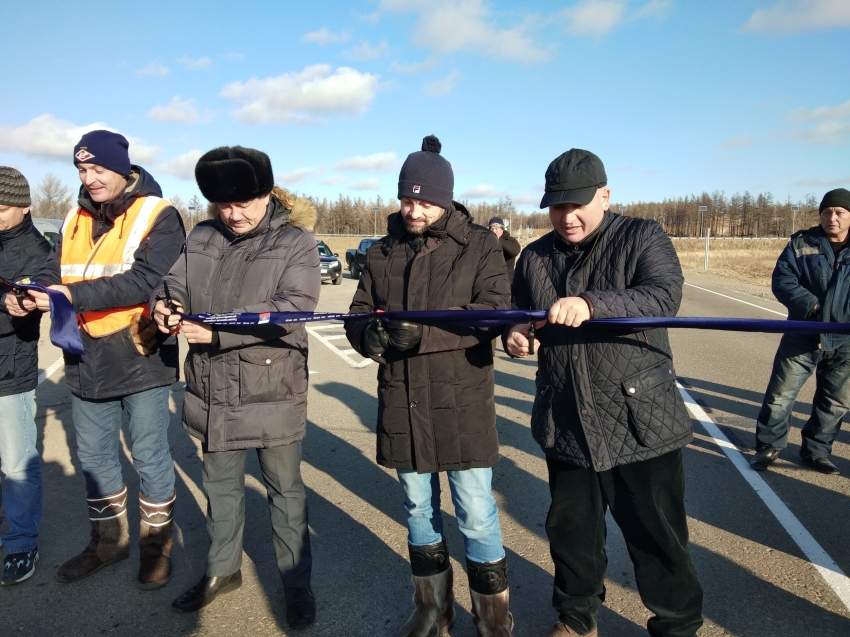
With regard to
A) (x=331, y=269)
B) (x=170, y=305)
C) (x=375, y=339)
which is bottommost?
(x=331, y=269)

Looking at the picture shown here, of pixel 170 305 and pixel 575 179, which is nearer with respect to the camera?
pixel 575 179

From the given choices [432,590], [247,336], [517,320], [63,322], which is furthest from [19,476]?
[517,320]

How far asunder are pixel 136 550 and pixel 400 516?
1.67 m

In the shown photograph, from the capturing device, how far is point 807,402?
683 centimetres

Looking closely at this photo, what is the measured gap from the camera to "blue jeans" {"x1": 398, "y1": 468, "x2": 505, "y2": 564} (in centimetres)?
282

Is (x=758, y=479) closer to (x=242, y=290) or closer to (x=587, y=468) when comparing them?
(x=587, y=468)

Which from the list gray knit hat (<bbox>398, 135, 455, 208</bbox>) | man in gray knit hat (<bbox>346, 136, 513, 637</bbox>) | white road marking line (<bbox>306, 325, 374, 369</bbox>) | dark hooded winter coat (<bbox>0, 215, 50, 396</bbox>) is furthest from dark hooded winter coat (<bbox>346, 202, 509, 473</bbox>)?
white road marking line (<bbox>306, 325, 374, 369</bbox>)

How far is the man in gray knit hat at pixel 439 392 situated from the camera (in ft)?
9.17

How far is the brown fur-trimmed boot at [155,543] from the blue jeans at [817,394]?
14.7 feet

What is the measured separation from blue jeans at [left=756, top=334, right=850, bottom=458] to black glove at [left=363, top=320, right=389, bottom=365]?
371 cm

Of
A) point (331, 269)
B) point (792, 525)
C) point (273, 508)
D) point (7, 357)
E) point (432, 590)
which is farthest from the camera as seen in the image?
point (331, 269)

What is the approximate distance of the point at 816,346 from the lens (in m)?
4.84

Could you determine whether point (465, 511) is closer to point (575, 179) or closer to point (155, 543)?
point (575, 179)

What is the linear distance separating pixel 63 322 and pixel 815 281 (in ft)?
17.2
